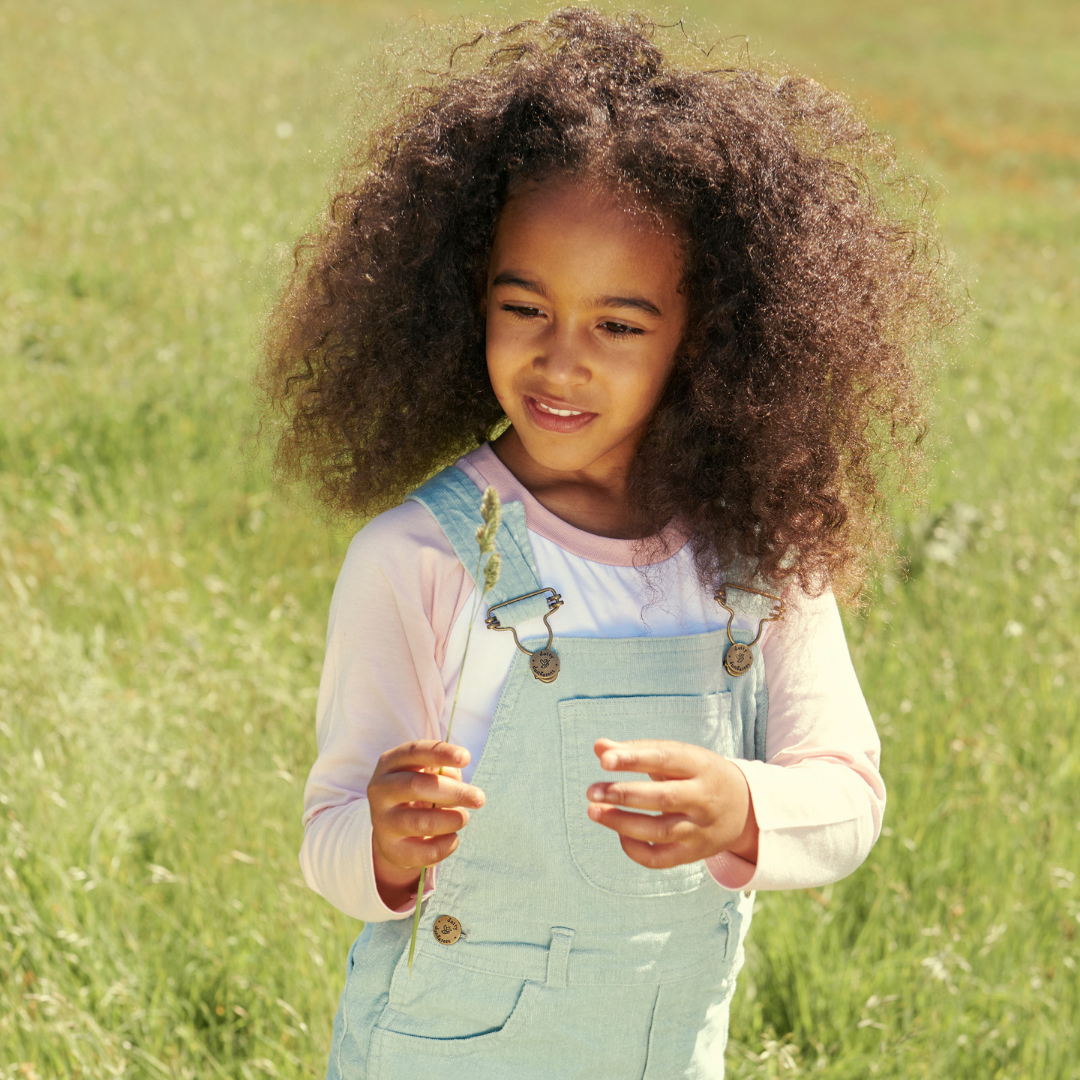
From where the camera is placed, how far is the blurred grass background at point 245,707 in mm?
2160

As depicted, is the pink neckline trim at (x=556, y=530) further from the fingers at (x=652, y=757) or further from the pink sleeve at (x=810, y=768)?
the fingers at (x=652, y=757)

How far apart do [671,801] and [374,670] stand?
15.9 inches

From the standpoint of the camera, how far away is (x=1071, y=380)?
5.67 meters

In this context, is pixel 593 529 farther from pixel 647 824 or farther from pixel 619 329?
pixel 647 824

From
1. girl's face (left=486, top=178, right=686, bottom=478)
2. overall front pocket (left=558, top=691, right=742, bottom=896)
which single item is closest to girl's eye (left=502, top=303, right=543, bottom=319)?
girl's face (left=486, top=178, right=686, bottom=478)

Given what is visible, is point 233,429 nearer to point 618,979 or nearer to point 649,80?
point 649,80

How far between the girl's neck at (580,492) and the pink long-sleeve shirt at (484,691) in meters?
0.05

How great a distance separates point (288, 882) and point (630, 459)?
47.3 inches

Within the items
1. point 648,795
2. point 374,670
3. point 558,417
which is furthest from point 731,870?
point 558,417

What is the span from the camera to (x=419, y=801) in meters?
1.25

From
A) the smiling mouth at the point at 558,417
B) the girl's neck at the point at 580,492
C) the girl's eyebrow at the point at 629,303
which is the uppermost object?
the girl's eyebrow at the point at 629,303

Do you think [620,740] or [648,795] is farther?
[620,740]

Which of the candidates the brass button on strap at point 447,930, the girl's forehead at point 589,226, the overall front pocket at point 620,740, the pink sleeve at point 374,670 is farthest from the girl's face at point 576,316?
the brass button on strap at point 447,930

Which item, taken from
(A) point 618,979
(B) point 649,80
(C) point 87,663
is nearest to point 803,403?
(B) point 649,80
